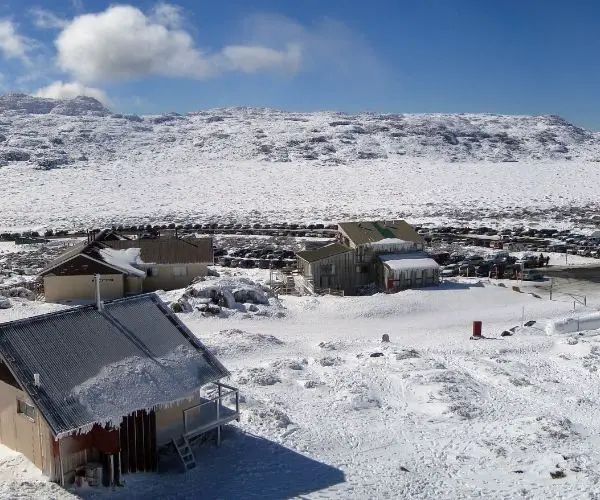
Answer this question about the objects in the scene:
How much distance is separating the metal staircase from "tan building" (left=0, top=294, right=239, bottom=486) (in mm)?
28

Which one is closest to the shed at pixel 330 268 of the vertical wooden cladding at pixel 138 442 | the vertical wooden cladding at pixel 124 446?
the vertical wooden cladding at pixel 138 442

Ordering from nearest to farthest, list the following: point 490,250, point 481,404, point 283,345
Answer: point 481,404 → point 283,345 → point 490,250

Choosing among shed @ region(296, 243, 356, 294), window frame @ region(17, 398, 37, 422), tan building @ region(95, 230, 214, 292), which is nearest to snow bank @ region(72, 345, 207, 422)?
window frame @ region(17, 398, 37, 422)

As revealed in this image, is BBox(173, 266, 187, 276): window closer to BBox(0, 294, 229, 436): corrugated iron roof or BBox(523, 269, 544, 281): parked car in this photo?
BBox(0, 294, 229, 436): corrugated iron roof

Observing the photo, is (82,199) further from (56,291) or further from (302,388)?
(302,388)

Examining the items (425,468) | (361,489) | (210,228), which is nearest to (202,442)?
(361,489)

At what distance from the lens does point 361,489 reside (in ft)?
59.7

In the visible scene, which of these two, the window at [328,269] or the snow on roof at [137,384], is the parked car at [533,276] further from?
the snow on roof at [137,384]

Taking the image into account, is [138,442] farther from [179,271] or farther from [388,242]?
[388,242]

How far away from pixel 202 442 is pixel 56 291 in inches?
853

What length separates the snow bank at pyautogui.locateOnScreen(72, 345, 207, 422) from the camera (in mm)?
17062

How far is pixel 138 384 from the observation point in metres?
18.0

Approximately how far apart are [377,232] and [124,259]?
1718 centimetres

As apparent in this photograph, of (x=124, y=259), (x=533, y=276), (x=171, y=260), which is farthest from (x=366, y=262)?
(x=124, y=259)
